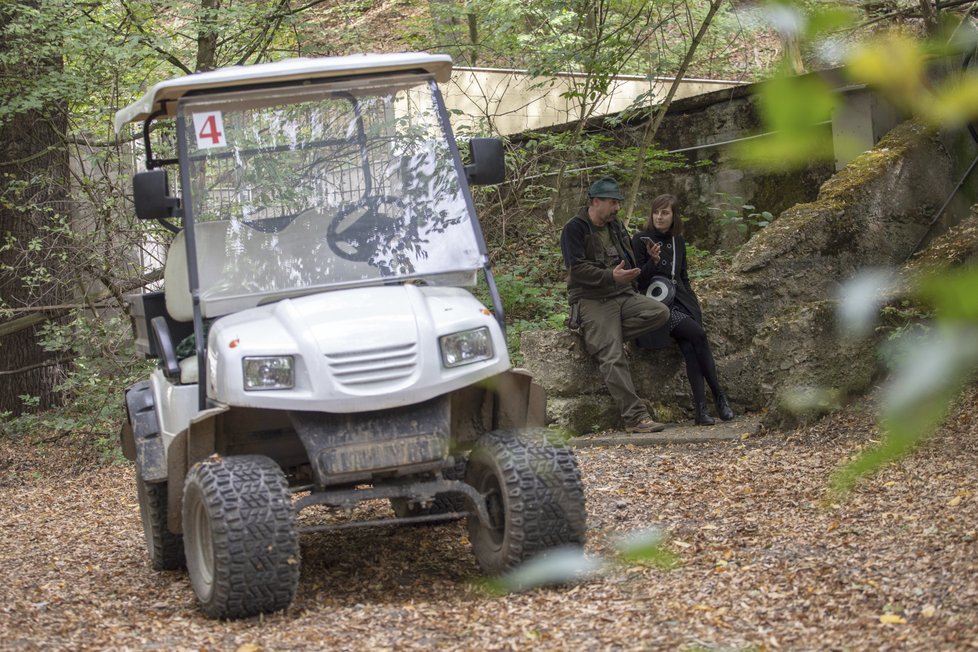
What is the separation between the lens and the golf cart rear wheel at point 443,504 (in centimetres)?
544

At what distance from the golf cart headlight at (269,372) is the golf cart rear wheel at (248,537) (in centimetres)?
31

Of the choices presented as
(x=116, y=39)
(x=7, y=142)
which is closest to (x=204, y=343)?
(x=116, y=39)

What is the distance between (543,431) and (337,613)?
3.50 feet

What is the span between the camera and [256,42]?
426 inches

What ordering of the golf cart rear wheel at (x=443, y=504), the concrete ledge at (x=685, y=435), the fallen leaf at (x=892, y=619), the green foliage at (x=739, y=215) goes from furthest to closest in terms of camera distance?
the green foliage at (x=739, y=215)
the concrete ledge at (x=685, y=435)
the golf cart rear wheel at (x=443, y=504)
the fallen leaf at (x=892, y=619)

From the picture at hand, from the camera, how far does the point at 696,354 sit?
8055 mm

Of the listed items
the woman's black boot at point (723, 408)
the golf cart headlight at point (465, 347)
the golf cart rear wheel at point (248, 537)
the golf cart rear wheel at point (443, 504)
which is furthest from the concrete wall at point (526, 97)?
the golf cart rear wheel at point (248, 537)

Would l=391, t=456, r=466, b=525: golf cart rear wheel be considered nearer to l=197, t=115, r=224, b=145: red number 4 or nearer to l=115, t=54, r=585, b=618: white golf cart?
l=115, t=54, r=585, b=618: white golf cart

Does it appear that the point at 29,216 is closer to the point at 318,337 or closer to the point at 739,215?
the point at 739,215

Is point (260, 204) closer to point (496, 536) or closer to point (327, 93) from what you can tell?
point (327, 93)

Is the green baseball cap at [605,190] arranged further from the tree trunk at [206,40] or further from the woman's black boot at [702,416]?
the tree trunk at [206,40]

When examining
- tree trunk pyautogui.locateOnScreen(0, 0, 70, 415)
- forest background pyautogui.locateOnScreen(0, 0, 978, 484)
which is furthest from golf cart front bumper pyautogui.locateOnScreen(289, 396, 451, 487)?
tree trunk pyautogui.locateOnScreen(0, 0, 70, 415)

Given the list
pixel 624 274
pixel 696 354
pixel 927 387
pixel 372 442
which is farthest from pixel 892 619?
pixel 696 354

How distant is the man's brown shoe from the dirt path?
2.72 feet
